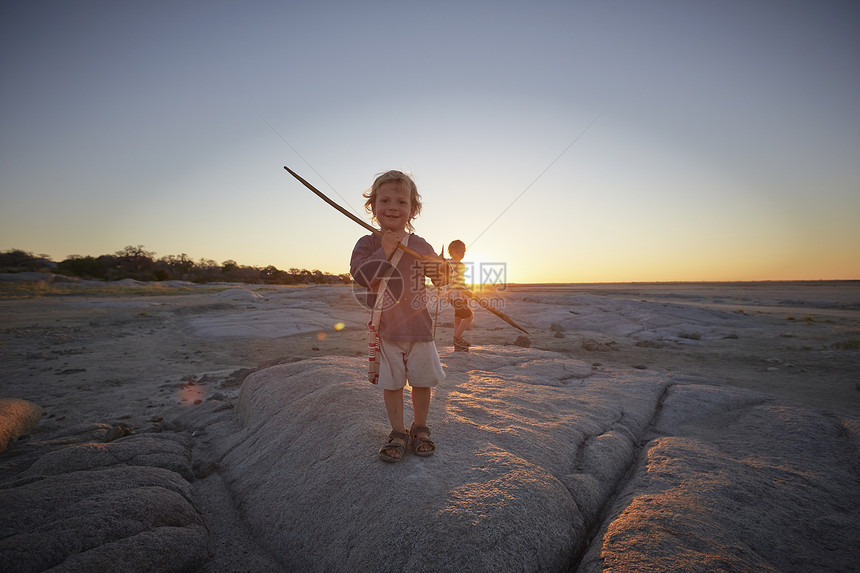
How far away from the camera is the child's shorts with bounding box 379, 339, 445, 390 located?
2.65 m

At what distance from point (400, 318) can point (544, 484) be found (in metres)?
1.49

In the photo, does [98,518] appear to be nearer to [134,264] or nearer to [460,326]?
[460,326]

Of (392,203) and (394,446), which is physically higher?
(392,203)

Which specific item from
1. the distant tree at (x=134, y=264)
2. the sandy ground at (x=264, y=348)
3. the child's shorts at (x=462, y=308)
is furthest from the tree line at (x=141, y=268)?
the child's shorts at (x=462, y=308)

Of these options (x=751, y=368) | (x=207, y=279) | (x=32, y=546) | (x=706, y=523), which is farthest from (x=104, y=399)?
(x=207, y=279)

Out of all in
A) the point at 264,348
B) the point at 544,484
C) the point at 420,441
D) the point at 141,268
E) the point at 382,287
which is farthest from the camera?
the point at 141,268

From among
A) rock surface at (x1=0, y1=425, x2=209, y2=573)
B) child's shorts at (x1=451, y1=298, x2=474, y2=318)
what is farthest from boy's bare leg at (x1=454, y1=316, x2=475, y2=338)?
rock surface at (x1=0, y1=425, x2=209, y2=573)

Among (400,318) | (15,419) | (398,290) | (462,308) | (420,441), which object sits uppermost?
(398,290)

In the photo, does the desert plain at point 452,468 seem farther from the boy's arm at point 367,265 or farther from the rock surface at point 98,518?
the boy's arm at point 367,265

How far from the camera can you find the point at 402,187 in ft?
8.81

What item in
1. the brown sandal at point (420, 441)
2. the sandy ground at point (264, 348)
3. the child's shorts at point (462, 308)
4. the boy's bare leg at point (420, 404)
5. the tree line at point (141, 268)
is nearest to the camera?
the brown sandal at point (420, 441)

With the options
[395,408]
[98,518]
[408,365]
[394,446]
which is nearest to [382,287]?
[408,365]

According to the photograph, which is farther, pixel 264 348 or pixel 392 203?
pixel 264 348

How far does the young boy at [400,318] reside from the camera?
266 centimetres
